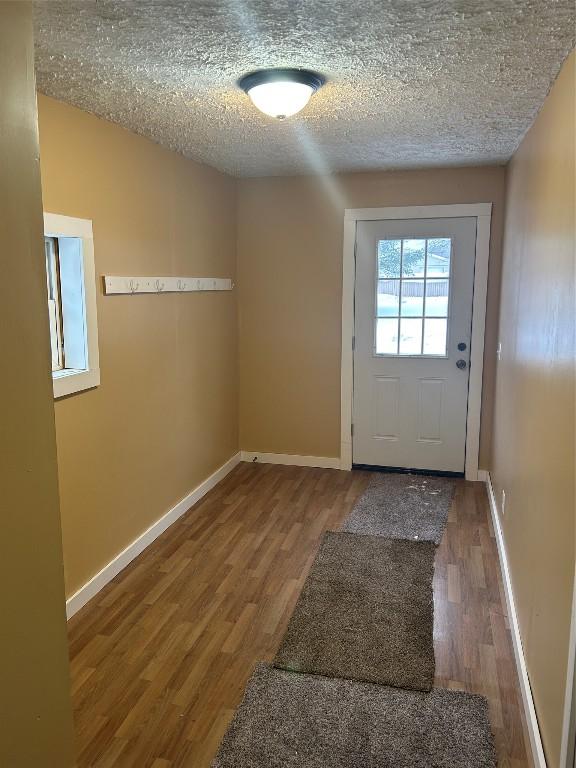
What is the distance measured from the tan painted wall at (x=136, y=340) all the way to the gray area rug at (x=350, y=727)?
A: 1166 millimetres

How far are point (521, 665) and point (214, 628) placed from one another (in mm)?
1298

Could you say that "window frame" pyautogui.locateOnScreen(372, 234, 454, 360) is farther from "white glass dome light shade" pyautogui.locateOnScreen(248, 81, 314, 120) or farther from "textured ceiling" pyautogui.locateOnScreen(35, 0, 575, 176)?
"white glass dome light shade" pyautogui.locateOnScreen(248, 81, 314, 120)

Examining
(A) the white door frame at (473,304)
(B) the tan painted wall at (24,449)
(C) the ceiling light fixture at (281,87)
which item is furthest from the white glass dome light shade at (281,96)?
(A) the white door frame at (473,304)

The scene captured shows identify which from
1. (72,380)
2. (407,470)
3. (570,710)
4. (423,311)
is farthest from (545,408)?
(407,470)

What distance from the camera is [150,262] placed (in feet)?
11.0

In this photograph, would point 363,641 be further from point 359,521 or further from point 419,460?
point 419,460

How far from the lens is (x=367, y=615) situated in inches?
107

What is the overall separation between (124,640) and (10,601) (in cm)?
134

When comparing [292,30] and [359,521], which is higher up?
[292,30]

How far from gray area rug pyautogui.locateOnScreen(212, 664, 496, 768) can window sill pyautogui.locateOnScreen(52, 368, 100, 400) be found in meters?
1.46

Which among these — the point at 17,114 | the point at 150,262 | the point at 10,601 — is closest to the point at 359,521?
the point at 150,262

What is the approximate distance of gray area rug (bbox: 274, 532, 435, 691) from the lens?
236cm

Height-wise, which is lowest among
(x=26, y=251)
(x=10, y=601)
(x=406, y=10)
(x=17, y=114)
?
(x=10, y=601)

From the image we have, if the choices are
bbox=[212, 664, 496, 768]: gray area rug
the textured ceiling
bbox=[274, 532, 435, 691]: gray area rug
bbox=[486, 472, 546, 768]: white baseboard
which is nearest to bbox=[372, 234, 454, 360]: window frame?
the textured ceiling
